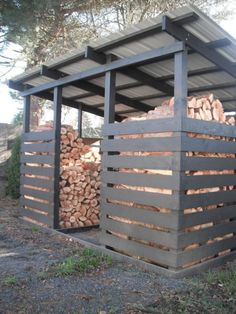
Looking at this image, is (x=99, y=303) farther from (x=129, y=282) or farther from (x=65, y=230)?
(x=65, y=230)

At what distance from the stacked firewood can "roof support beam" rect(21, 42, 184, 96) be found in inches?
42.4

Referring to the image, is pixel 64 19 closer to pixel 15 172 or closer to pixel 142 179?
pixel 15 172

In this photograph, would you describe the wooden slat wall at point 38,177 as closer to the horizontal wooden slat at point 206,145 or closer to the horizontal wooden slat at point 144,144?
the horizontal wooden slat at point 144,144

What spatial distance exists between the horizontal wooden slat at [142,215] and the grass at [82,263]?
0.58m

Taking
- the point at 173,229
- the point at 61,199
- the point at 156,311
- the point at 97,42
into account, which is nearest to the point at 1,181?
the point at 61,199

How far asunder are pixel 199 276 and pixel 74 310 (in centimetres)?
170

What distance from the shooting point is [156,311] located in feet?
10.5

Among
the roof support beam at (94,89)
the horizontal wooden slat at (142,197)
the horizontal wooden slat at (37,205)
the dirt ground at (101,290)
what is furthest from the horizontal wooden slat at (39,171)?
the dirt ground at (101,290)

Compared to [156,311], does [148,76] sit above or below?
above

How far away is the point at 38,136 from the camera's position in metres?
6.86

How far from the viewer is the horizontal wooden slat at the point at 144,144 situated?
4.12 m

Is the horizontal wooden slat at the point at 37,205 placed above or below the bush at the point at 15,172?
below

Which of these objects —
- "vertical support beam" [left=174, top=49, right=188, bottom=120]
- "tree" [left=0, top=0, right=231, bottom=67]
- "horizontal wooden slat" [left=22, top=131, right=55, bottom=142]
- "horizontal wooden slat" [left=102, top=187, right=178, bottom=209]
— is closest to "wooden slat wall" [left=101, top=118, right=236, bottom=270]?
"horizontal wooden slat" [left=102, top=187, right=178, bottom=209]

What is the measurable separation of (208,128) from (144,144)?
81 centimetres
